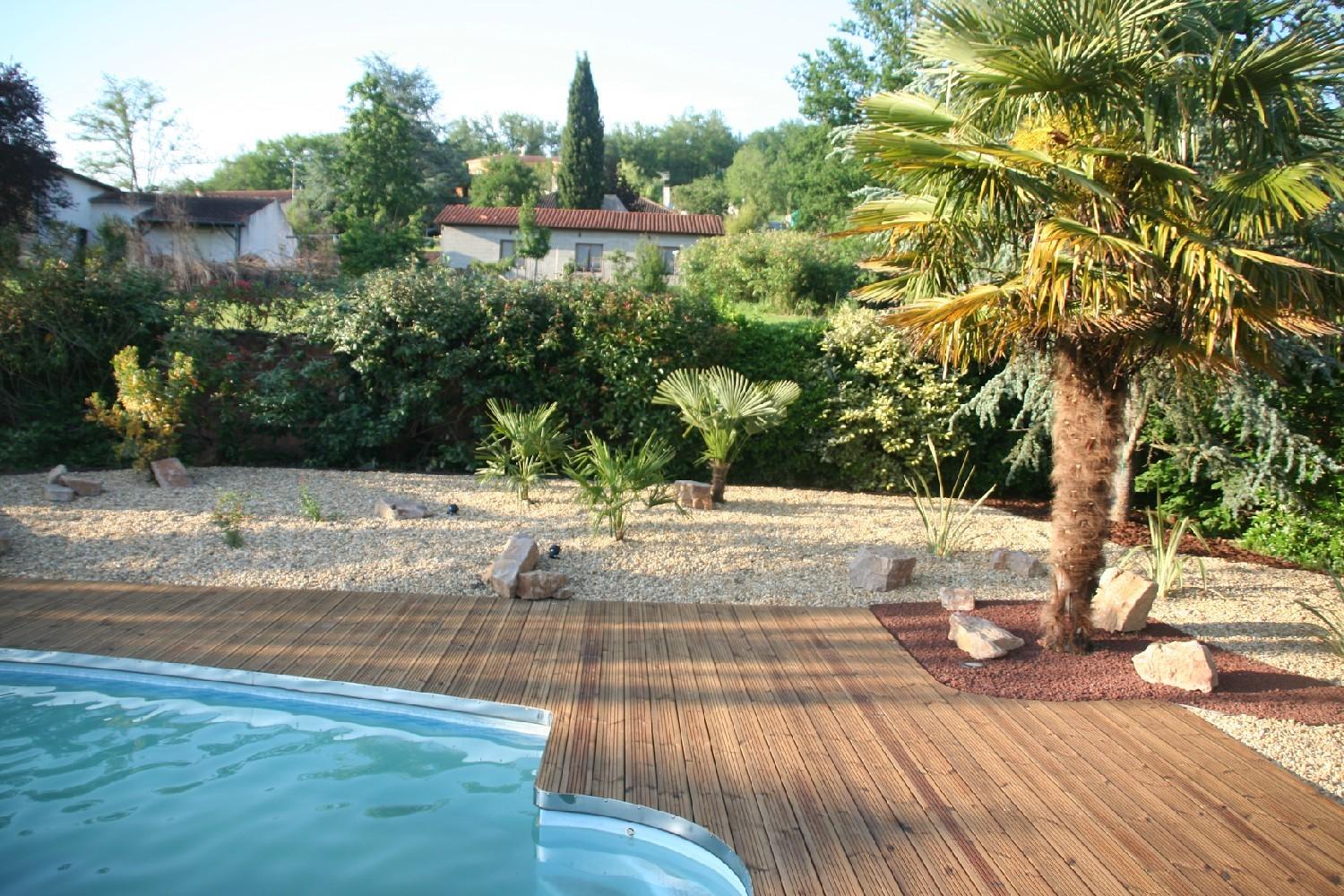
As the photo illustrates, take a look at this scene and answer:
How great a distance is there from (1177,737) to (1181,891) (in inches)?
56.6

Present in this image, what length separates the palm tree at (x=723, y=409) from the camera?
27.1 ft

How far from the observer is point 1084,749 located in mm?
4043

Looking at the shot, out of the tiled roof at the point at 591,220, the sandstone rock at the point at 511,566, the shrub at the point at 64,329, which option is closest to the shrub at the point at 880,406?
the sandstone rock at the point at 511,566

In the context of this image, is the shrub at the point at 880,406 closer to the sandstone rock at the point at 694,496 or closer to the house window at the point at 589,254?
the sandstone rock at the point at 694,496

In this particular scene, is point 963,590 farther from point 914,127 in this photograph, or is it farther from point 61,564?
point 61,564

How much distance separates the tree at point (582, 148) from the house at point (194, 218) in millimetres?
13841

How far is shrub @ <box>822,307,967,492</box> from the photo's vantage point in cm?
975

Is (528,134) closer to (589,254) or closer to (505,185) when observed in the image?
(505,185)

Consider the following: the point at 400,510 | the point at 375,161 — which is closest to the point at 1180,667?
the point at 400,510

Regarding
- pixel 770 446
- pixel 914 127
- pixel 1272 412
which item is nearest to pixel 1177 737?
pixel 914 127

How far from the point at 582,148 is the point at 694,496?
37.6m

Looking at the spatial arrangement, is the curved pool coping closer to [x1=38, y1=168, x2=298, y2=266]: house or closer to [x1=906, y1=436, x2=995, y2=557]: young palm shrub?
[x1=906, y1=436, x2=995, y2=557]: young palm shrub

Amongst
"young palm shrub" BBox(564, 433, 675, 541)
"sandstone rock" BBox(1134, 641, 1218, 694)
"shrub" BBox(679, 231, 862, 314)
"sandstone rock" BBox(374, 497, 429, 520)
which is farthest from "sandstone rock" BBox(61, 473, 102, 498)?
"shrub" BBox(679, 231, 862, 314)

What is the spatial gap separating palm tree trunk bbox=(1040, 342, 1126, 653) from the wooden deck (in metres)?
0.66
